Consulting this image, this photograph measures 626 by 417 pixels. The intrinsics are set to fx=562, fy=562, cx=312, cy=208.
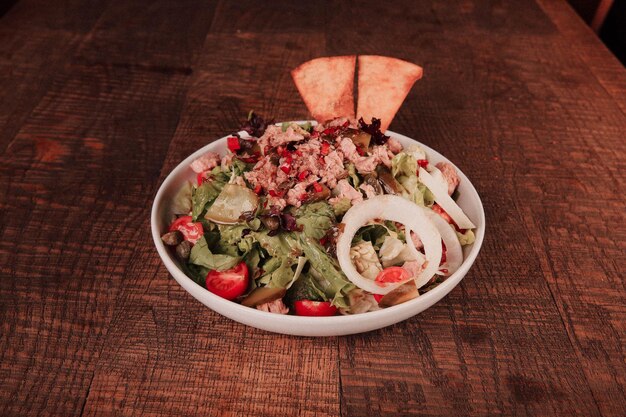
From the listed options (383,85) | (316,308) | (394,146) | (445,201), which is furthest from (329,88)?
(316,308)

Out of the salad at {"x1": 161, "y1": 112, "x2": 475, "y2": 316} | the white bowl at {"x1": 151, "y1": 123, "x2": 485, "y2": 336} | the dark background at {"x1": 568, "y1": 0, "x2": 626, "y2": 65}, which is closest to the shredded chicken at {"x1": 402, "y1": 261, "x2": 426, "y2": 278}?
the salad at {"x1": 161, "y1": 112, "x2": 475, "y2": 316}

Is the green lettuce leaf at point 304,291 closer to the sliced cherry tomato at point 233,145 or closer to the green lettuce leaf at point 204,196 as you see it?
the green lettuce leaf at point 204,196

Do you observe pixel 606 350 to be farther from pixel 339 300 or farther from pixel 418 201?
pixel 339 300

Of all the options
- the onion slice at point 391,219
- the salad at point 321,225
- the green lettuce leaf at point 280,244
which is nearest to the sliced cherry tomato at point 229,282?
the salad at point 321,225

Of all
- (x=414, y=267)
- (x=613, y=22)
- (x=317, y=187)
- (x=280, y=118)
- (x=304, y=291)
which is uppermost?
(x=317, y=187)

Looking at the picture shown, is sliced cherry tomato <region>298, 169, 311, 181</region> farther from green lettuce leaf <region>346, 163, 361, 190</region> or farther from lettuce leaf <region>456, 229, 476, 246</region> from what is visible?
lettuce leaf <region>456, 229, 476, 246</region>

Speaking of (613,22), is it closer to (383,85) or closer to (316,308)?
(383,85)
